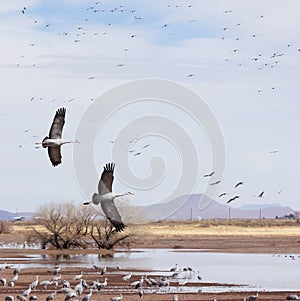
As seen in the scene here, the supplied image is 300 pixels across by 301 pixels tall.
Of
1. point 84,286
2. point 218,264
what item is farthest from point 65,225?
point 84,286

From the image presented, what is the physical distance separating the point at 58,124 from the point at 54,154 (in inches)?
30.2

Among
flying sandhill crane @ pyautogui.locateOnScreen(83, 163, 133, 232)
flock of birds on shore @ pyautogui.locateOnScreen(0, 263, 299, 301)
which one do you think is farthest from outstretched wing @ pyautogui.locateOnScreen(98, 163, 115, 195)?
flock of birds on shore @ pyautogui.locateOnScreen(0, 263, 299, 301)

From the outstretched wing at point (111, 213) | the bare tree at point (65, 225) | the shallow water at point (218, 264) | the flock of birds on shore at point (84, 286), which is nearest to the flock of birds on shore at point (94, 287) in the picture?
the flock of birds on shore at point (84, 286)

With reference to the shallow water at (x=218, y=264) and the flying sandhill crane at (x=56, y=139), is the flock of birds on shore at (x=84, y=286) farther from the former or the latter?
the flying sandhill crane at (x=56, y=139)

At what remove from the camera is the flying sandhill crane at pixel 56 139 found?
2112 centimetres

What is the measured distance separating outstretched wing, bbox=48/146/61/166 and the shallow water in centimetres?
1876

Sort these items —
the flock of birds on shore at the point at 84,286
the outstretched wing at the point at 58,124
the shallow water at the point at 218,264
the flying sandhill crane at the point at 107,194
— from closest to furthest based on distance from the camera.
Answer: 1. the flying sandhill crane at the point at 107,194
2. the outstretched wing at the point at 58,124
3. the flock of birds on shore at the point at 84,286
4. the shallow water at the point at 218,264

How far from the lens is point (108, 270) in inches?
1951

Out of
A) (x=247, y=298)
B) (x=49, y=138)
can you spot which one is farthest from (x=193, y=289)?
(x=49, y=138)

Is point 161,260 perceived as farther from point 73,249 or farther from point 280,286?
point 280,286

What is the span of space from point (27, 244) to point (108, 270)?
3535 centimetres

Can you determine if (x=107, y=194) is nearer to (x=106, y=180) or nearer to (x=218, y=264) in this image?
(x=106, y=180)

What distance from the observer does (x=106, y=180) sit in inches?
810

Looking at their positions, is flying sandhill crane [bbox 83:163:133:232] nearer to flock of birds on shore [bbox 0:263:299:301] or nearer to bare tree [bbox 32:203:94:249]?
flock of birds on shore [bbox 0:263:299:301]
